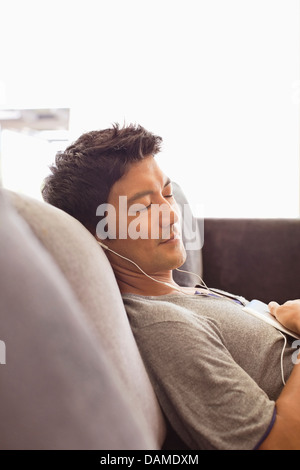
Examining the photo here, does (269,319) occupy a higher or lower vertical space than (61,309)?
lower

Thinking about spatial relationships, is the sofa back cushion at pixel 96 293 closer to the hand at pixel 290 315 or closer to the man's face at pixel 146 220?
the man's face at pixel 146 220

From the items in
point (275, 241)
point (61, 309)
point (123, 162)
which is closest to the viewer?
point (61, 309)

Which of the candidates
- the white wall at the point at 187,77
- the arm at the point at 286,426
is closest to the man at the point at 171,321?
the arm at the point at 286,426

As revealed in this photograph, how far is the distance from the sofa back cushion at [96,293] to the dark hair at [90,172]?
10.0 inches

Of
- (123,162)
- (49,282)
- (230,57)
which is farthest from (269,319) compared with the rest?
(230,57)

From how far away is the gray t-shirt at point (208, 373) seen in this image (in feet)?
1.83

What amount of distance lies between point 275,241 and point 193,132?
129cm

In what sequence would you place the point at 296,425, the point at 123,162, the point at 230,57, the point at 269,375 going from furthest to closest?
1. the point at 230,57
2. the point at 123,162
3. the point at 269,375
4. the point at 296,425

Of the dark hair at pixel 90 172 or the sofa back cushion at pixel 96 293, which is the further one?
the dark hair at pixel 90 172

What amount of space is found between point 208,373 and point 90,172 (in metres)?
0.47

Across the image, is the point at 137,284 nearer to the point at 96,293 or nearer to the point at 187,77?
the point at 96,293

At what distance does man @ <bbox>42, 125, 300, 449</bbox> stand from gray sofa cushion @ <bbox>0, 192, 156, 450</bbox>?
170 millimetres

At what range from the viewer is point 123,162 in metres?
0.84
